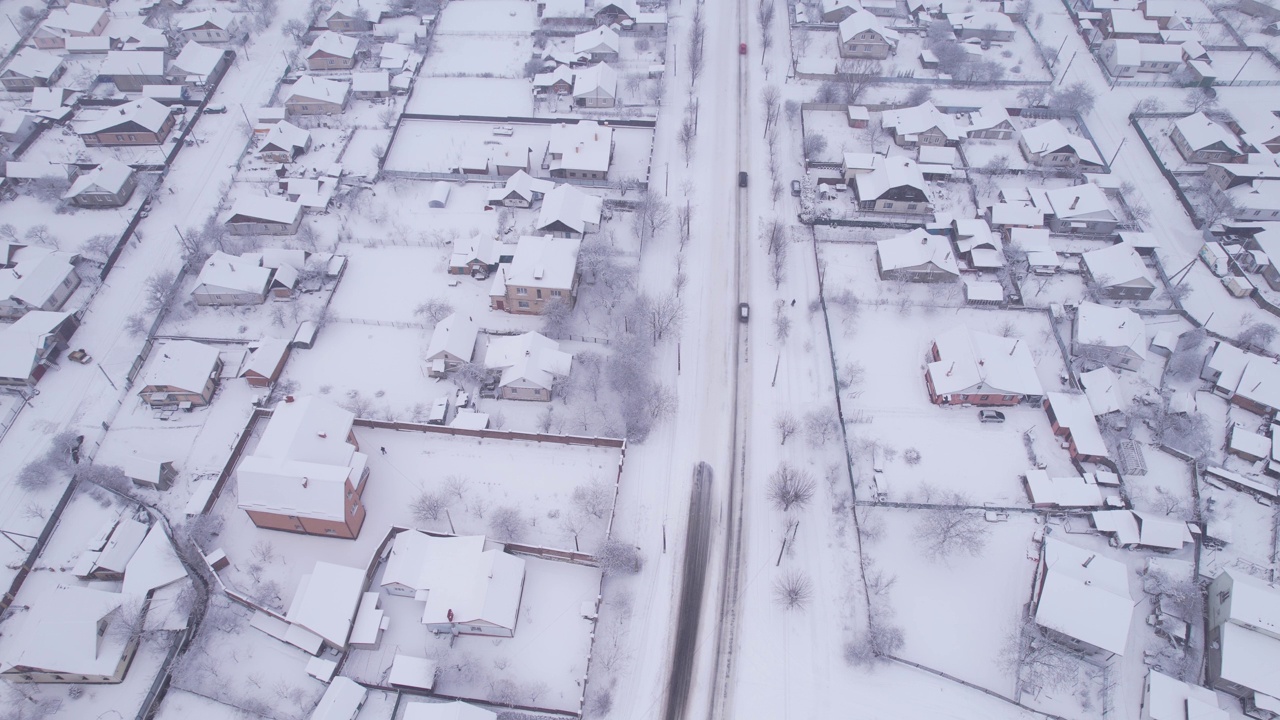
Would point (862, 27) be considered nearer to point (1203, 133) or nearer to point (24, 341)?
point (1203, 133)

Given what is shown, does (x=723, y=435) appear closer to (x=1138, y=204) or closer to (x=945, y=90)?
(x=1138, y=204)

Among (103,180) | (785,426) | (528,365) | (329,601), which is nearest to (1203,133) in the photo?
(785,426)

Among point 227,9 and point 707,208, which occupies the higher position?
point 227,9

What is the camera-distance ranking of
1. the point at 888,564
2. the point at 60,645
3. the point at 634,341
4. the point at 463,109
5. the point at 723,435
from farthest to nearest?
the point at 463,109, the point at 634,341, the point at 723,435, the point at 888,564, the point at 60,645

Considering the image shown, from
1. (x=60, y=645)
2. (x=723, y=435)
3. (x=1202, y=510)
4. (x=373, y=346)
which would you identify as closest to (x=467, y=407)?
(x=373, y=346)

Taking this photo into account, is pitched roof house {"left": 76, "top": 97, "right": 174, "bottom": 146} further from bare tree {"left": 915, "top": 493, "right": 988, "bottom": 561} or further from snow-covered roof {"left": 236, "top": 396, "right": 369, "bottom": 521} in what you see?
bare tree {"left": 915, "top": 493, "right": 988, "bottom": 561}
